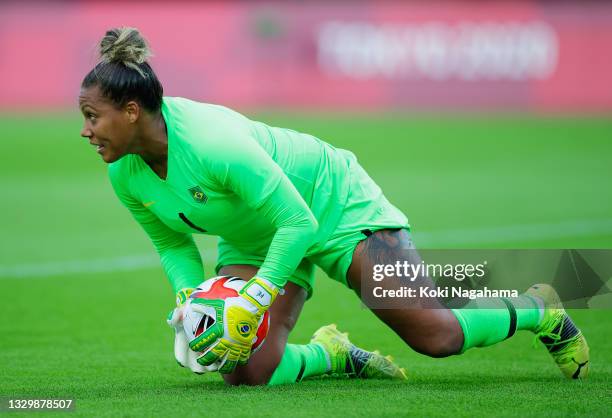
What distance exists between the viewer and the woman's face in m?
5.24

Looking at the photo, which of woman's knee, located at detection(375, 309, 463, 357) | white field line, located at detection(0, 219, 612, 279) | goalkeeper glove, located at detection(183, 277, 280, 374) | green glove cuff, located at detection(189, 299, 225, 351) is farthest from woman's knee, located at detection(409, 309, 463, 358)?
white field line, located at detection(0, 219, 612, 279)

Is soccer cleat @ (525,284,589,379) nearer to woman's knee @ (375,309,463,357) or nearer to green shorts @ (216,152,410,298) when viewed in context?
woman's knee @ (375,309,463,357)

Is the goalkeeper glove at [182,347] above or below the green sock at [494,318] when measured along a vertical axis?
below

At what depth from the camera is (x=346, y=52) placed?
83.1 feet

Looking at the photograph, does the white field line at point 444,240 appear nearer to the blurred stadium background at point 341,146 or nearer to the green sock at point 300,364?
the blurred stadium background at point 341,146

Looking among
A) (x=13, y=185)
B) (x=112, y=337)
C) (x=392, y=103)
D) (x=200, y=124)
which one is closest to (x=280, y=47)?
(x=392, y=103)

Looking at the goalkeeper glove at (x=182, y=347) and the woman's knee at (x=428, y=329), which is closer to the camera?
the goalkeeper glove at (x=182, y=347)

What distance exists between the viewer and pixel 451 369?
632 cm

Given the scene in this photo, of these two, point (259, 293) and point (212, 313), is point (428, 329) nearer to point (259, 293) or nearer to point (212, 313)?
point (259, 293)

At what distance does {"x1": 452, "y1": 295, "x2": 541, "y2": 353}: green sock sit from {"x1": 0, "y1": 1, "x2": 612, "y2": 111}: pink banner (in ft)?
61.7

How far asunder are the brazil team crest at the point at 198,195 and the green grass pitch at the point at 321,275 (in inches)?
37.1

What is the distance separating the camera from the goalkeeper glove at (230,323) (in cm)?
528

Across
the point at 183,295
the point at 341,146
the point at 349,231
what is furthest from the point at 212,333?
the point at 341,146

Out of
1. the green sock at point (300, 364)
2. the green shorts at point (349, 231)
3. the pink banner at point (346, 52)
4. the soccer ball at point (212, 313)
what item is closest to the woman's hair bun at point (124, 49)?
the soccer ball at point (212, 313)
